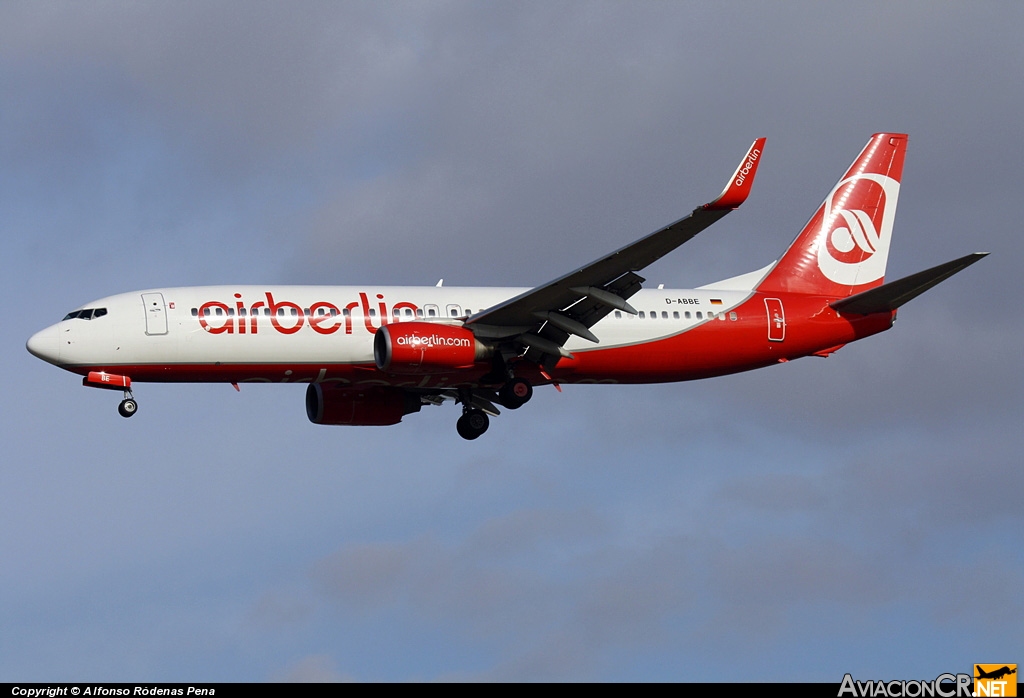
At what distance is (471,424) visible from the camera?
53.9 m

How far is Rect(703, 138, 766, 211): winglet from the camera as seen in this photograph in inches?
1575

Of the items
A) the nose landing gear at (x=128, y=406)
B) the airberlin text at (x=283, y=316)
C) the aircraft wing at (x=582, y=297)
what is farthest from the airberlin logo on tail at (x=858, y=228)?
the nose landing gear at (x=128, y=406)

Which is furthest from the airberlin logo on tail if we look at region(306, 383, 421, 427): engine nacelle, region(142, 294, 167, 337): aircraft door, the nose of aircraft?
the nose of aircraft

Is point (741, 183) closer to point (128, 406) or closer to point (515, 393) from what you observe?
point (515, 393)

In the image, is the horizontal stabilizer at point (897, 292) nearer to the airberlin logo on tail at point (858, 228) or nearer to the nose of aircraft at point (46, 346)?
the airberlin logo on tail at point (858, 228)

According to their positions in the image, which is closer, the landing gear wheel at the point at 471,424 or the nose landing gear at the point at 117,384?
the nose landing gear at the point at 117,384

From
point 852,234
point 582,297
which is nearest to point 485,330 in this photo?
point 582,297

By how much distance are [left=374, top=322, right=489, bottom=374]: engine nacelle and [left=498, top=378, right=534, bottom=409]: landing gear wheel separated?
200cm

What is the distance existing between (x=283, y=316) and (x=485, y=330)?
621cm

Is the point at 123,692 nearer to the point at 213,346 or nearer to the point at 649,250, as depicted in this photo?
the point at 213,346

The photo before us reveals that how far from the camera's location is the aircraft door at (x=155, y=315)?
1869 inches

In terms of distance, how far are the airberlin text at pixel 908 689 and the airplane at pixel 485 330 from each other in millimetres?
12895

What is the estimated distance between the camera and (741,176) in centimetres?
Result: 4006

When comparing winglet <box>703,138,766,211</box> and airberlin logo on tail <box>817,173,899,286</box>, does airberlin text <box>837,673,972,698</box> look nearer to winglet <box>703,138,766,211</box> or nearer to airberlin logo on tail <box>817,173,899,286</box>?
winglet <box>703,138,766,211</box>
